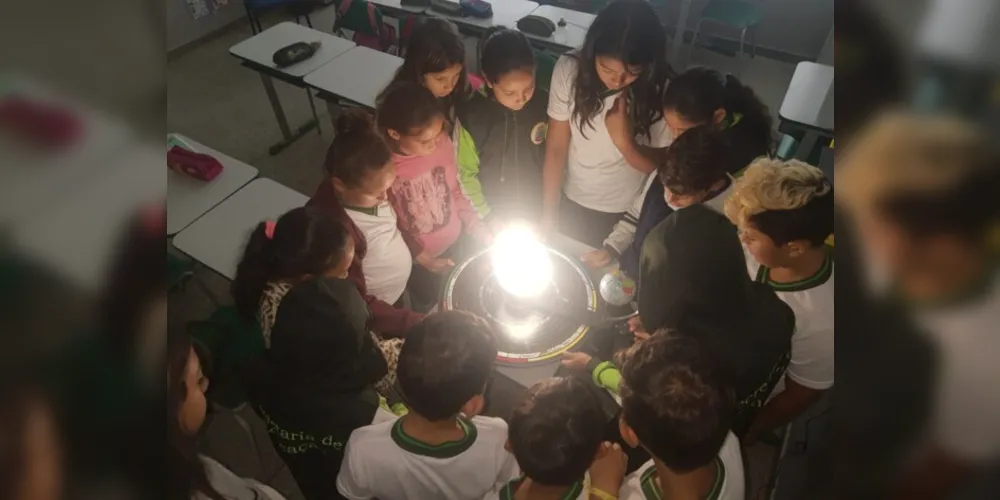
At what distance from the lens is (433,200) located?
208cm

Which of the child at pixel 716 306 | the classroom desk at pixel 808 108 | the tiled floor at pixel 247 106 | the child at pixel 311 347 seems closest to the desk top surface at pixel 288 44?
the tiled floor at pixel 247 106

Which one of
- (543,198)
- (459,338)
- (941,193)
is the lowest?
(543,198)

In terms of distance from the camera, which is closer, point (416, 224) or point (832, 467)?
point (832, 467)

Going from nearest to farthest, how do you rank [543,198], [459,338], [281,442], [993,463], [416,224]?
[993,463] → [459,338] → [281,442] → [416,224] → [543,198]

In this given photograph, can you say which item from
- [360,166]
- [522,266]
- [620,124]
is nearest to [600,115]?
[620,124]

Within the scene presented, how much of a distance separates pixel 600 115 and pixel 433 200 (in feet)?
2.14

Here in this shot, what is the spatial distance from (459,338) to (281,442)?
0.54 metres

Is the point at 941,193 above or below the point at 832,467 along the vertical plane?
above

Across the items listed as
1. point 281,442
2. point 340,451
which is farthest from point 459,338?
point 281,442

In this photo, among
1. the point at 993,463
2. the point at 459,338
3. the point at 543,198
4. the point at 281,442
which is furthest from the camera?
the point at 543,198

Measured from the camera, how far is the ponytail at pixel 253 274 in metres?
1.57

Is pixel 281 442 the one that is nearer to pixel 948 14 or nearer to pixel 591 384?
pixel 591 384

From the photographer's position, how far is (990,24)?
9.6 inches

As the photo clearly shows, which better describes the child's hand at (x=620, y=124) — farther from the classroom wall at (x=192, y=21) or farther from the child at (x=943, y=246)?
the classroom wall at (x=192, y=21)
